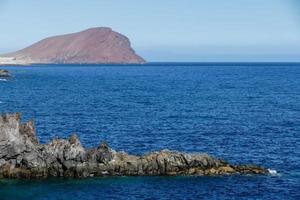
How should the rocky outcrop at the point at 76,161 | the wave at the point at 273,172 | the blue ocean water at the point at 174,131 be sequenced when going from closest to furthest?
1. the blue ocean water at the point at 174,131
2. the rocky outcrop at the point at 76,161
3. the wave at the point at 273,172

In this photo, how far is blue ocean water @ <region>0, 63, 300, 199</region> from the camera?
5644 centimetres

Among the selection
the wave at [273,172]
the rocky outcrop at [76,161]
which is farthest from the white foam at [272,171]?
the rocky outcrop at [76,161]

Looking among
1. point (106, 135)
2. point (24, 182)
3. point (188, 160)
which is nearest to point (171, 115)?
point (106, 135)

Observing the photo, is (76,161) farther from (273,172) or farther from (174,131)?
(174,131)

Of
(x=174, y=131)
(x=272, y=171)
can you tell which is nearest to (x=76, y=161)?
(x=272, y=171)

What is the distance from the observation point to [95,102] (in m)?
132

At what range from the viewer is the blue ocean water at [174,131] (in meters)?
56.4

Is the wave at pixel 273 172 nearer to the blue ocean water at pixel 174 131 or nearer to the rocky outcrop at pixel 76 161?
the rocky outcrop at pixel 76 161

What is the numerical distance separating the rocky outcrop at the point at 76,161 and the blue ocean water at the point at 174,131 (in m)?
1.70

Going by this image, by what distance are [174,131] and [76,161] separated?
29215 millimetres

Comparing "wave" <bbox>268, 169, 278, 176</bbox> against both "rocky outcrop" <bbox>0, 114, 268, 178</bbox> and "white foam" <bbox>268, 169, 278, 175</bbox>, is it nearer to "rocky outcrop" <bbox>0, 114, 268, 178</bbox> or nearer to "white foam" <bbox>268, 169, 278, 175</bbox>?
"white foam" <bbox>268, 169, 278, 175</bbox>

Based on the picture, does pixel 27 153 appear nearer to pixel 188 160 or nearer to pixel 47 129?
pixel 188 160

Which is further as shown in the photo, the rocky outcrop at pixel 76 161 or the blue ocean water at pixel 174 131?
the rocky outcrop at pixel 76 161

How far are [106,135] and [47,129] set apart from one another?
10.2 m
